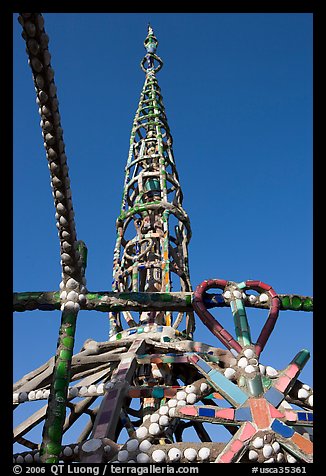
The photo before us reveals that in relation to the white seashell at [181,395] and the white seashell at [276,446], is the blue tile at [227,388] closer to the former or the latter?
the white seashell at [181,395]

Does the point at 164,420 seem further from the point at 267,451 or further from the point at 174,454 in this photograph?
the point at 267,451

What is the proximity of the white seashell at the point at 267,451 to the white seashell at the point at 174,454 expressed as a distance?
32.8 inches

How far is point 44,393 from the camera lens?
25.0ft

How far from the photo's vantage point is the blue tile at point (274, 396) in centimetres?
582

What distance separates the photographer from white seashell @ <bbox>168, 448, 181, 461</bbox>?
5297 millimetres

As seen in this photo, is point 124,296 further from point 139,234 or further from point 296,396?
point 139,234

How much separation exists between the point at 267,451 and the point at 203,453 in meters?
0.62

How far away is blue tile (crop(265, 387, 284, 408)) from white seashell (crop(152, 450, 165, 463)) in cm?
131

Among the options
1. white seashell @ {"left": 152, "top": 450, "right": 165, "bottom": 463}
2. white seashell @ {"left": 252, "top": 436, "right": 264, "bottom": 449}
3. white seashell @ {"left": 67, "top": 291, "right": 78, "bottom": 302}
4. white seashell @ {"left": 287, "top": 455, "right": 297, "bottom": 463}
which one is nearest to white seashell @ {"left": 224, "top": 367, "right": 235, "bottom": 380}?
white seashell @ {"left": 252, "top": 436, "right": 264, "bottom": 449}

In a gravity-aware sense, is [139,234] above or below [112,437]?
above

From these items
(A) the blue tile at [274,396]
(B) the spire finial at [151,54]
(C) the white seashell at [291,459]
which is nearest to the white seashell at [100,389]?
(A) the blue tile at [274,396]
